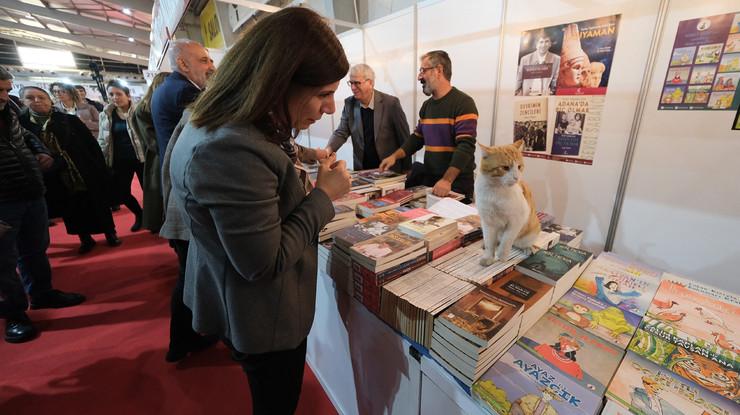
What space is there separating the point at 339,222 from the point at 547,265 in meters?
0.80

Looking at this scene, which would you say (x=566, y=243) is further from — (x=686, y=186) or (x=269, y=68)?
(x=269, y=68)

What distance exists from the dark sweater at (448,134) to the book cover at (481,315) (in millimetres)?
997

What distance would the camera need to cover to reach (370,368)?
42.3 inches

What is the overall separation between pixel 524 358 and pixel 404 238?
1.57 ft

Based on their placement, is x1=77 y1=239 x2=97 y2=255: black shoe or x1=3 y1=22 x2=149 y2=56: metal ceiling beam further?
x1=3 y1=22 x2=149 y2=56: metal ceiling beam

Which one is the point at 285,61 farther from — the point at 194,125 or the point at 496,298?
the point at 496,298

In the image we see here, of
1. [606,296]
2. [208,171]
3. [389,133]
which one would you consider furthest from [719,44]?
[208,171]

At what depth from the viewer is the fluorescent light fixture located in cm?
1173

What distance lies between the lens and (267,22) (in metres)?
0.55

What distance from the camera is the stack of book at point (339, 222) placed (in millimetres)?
1240

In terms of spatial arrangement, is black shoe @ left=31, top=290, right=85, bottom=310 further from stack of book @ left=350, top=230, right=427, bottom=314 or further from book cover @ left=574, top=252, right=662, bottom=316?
book cover @ left=574, top=252, right=662, bottom=316

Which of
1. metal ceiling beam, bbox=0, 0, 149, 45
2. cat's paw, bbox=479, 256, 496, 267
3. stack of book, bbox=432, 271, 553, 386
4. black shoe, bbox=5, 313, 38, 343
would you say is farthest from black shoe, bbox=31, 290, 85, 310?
metal ceiling beam, bbox=0, 0, 149, 45

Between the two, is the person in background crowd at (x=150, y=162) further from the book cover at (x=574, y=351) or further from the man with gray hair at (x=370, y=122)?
the book cover at (x=574, y=351)

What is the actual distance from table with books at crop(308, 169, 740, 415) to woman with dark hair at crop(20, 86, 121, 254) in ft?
9.47
